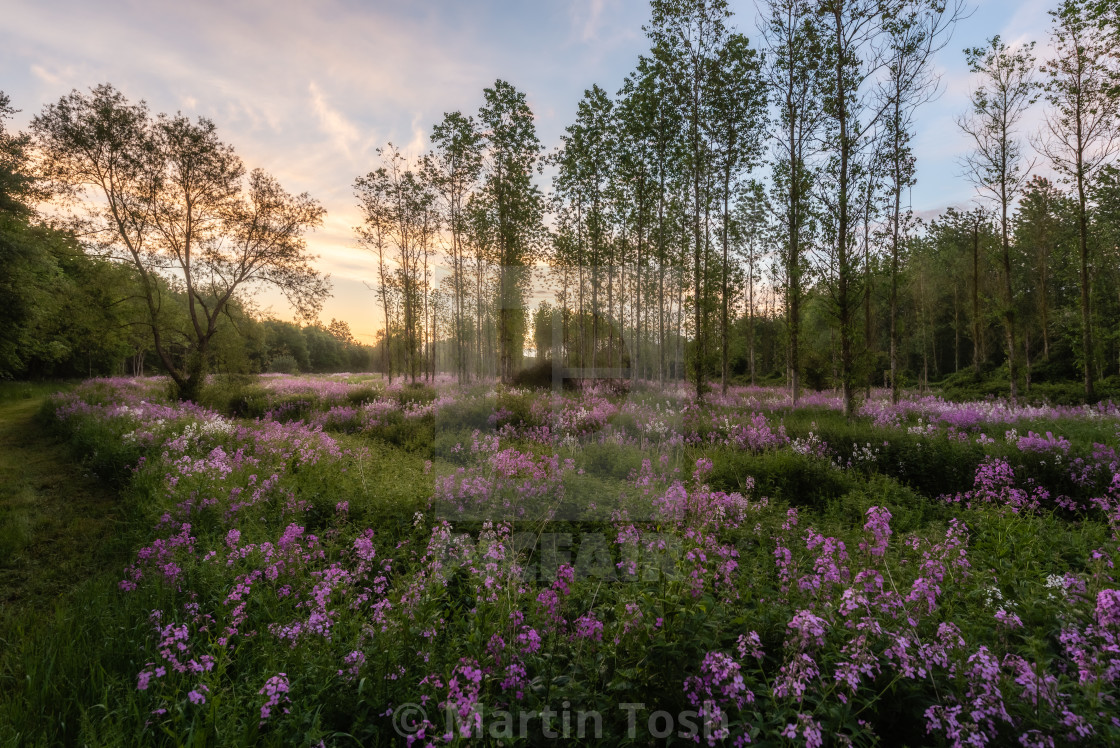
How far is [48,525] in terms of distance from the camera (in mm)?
6453

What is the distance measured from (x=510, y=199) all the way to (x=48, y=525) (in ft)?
61.0

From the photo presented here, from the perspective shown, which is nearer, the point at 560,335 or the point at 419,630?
the point at 419,630

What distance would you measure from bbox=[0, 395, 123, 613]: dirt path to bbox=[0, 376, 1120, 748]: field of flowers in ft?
1.74

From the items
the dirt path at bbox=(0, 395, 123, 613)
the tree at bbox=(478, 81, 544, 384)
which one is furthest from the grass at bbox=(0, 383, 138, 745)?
the tree at bbox=(478, 81, 544, 384)

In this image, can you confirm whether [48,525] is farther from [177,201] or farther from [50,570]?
[177,201]

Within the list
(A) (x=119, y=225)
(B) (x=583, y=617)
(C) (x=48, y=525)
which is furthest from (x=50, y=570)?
(A) (x=119, y=225)

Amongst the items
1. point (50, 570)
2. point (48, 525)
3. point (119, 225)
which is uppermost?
point (119, 225)

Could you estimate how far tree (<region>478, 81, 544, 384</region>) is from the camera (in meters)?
20.1

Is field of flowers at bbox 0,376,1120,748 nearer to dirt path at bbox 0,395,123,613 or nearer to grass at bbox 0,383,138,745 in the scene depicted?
grass at bbox 0,383,138,745

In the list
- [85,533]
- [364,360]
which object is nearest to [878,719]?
[85,533]

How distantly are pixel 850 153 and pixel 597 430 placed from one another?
1143 cm

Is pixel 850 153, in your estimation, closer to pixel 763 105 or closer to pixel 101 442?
pixel 763 105

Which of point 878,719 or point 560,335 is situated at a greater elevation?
point 560,335

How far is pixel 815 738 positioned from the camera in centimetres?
171
